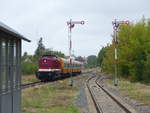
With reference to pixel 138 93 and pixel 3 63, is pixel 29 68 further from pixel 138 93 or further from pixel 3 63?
pixel 3 63

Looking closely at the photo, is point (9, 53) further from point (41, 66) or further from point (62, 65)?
point (62, 65)

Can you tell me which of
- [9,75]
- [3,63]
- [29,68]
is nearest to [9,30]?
[3,63]

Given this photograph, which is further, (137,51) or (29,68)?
(29,68)

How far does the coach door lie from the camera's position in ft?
44.1

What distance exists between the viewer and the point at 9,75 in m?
14.5

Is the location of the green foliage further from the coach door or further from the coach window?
the coach window

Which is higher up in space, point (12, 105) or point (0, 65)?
point (0, 65)

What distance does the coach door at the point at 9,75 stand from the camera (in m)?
13.5

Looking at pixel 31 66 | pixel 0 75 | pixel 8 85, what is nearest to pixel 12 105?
pixel 8 85

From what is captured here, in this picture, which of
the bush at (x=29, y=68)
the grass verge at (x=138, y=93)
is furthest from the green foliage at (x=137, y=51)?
the bush at (x=29, y=68)

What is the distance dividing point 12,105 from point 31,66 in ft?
241

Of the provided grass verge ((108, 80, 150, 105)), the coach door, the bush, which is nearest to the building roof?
the coach door

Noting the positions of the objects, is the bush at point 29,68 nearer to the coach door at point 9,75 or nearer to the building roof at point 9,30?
the coach door at point 9,75

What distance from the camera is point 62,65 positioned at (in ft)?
216
